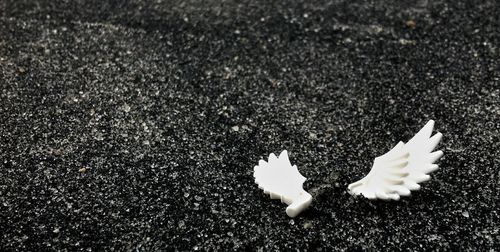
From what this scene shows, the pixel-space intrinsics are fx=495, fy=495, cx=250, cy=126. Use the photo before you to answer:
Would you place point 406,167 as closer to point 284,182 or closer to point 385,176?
point 385,176

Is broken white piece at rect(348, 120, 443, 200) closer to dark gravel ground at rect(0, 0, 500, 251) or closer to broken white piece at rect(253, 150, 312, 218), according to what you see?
dark gravel ground at rect(0, 0, 500, 251)

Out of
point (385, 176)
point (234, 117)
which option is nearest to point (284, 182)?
point (385, 176)

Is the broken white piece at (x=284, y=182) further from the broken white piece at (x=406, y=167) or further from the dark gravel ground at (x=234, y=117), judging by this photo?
the broken white piece at (x=406, y=167)

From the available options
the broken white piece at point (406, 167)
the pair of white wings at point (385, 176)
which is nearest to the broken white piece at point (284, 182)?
the pair of white wings at point (385, 176)

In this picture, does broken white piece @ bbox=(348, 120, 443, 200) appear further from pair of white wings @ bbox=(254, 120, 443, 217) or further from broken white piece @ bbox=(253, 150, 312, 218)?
broken white piece @ bbox=(253, 150, 312, 218)

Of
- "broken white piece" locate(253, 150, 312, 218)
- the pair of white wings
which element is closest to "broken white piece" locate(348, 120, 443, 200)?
the pair of white wings
